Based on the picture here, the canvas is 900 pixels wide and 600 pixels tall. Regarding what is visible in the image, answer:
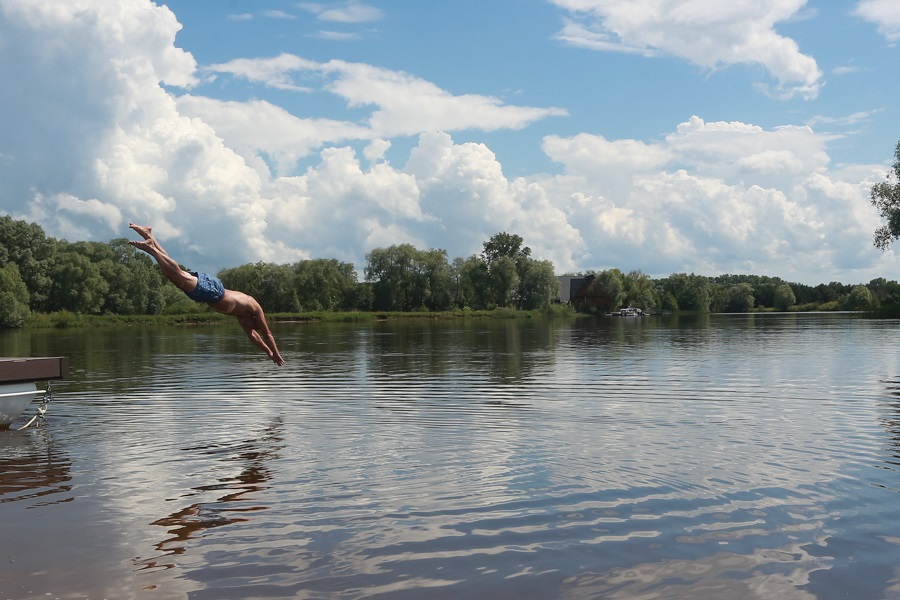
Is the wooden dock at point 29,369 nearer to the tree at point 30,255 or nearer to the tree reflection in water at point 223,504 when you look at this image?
the tree reflection in water at point 223,504

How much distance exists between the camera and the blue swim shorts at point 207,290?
41.6 ft

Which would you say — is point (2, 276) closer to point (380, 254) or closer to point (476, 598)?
point (380, 254)

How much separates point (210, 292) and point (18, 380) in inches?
278

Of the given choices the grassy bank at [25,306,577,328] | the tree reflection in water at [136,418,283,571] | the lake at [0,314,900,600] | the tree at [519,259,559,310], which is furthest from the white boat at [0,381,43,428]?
the tree at [519,259,559,310]

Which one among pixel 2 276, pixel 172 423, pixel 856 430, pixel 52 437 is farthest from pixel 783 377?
pixel 2 276

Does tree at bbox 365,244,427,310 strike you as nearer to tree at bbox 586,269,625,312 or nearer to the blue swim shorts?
tree at bbox 586,269,625,312

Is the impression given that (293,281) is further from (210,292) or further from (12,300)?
(210,292)

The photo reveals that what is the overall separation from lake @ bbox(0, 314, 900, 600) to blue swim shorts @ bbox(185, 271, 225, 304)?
9.50 feet

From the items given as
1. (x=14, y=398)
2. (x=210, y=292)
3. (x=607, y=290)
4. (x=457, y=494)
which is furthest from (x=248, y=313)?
(x=607, y=290)

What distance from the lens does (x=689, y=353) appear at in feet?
138

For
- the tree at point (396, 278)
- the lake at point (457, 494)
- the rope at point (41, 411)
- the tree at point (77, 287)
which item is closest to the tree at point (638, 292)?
the tree at point (396, 278)

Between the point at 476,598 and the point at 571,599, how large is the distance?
911mm

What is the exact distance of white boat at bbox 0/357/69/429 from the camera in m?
16.8

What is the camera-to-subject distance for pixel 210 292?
1282 centimetres
